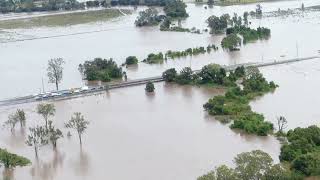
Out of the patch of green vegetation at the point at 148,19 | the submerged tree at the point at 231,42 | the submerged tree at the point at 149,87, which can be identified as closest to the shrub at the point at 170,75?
the submerged tree at the point at 149,87

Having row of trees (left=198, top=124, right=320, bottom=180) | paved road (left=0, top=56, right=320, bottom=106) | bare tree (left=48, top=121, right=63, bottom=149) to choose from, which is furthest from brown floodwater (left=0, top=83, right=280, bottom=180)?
row of trees (left=198, top=124, right=320, bottom=180)

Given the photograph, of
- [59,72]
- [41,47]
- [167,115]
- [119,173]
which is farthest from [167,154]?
[41,47]

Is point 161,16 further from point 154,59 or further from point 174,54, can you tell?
point 154,59

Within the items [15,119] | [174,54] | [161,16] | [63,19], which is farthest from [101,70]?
[63,19]

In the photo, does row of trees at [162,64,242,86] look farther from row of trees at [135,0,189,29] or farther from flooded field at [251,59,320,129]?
row of trees at [135,0,189,29]

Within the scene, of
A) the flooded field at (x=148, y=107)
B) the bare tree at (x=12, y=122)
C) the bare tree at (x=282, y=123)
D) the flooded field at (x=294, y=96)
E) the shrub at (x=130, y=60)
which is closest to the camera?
the flooded field at (x=148, y=107)

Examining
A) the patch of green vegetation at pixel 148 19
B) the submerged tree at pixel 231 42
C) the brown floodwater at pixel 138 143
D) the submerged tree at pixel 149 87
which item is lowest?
the brown floodwater at pixel 138 143

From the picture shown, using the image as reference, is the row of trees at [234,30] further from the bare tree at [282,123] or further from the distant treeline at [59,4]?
the bare tree at [282,123]
